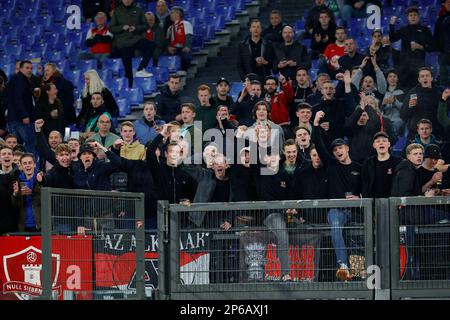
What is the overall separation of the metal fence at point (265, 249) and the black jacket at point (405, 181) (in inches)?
107

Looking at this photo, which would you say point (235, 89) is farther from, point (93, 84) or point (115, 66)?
point (115, 66)

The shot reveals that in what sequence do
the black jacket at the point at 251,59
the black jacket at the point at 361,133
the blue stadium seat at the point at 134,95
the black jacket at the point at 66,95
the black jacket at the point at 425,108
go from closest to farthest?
the black jacket at the point at 361,133, the black jacket at the point at 425,108, the black jacket at the point at 251,59, the black jacket at the point at 66,95, the blue stadium seat at the point at 134,95

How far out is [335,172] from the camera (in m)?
14.3

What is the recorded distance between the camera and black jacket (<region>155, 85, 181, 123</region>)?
59.6 ft

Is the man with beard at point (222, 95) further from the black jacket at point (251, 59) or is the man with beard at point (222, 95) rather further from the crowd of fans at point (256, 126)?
the black jacket at point (251, 59)

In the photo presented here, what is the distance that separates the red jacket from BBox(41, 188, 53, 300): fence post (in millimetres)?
7547

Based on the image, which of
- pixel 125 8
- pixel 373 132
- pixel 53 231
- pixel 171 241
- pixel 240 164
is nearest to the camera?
pixel 53 231

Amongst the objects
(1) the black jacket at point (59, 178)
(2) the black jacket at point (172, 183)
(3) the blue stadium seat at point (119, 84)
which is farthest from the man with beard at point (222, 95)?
(3) the blue stadium seat at point (119, 84)

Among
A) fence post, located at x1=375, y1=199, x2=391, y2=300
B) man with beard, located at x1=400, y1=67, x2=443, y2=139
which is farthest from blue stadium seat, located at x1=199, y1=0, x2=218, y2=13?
fence post, located at x1=375, y1=199, x2=391, y2=300

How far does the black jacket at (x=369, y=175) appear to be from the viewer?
1415 centimetres

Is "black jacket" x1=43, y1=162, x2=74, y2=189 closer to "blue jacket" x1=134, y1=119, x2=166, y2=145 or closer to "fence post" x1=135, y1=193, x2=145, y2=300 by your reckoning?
"blue jacket" x1=134, y1=119, x2=166, y2=145

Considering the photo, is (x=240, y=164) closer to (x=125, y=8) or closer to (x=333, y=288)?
(x=333, y=288)
